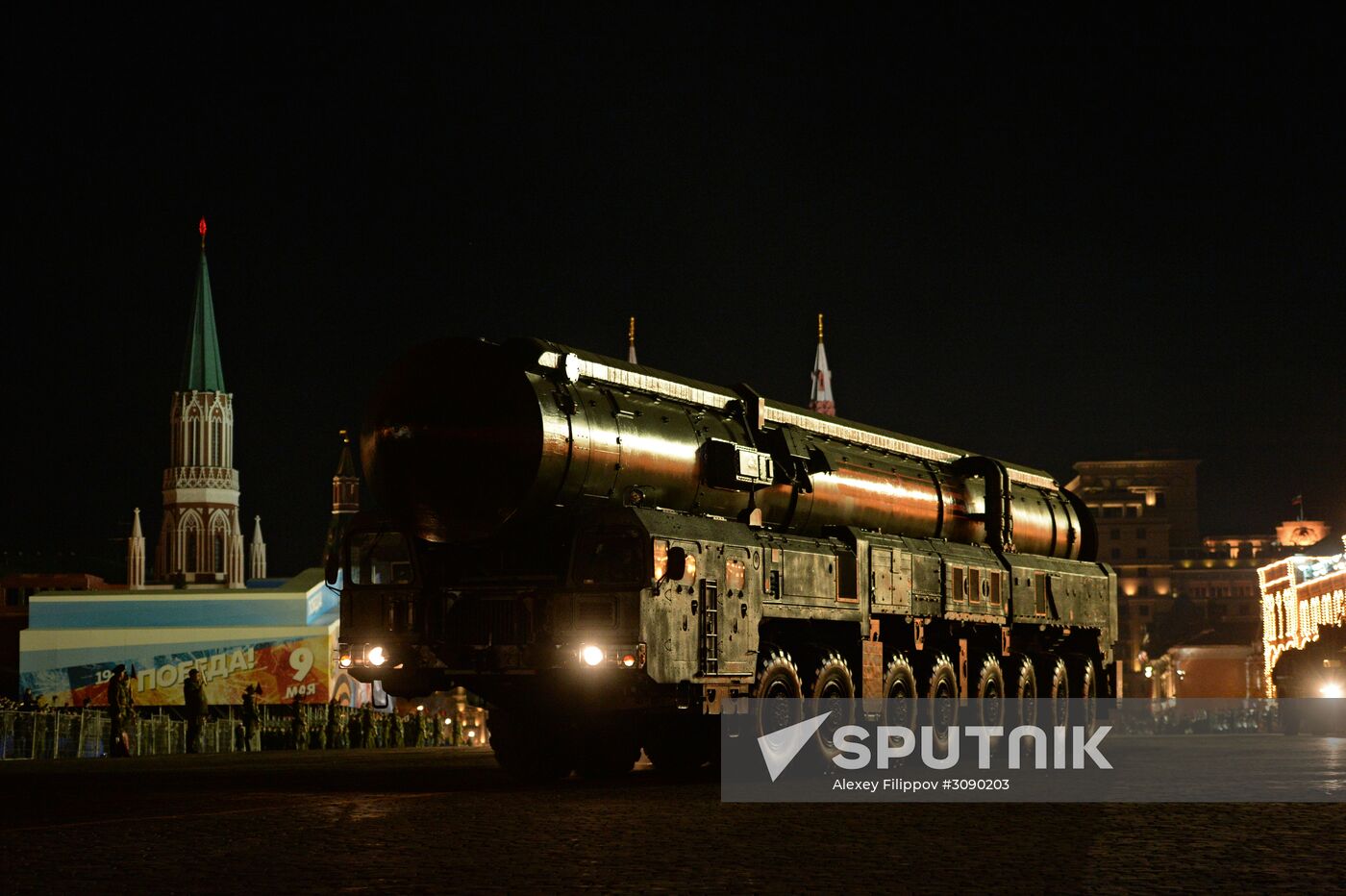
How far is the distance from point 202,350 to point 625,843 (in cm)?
13143

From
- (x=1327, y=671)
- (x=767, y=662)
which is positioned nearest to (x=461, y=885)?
(x=767, y=662)

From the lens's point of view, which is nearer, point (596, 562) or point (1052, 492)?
point (596, 562)

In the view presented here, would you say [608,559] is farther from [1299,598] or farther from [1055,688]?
[1299,598]

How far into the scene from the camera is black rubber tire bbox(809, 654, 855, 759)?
20.5 meters

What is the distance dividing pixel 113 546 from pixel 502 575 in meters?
132

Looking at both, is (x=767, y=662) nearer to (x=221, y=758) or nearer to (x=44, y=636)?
(x=221, y=758)

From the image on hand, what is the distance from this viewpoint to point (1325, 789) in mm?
19859

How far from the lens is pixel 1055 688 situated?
28.3 meters

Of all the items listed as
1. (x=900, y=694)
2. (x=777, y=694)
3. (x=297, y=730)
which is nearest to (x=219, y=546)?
(x=297, y=730)

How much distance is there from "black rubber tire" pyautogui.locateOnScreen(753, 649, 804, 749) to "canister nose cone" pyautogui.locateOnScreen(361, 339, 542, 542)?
3578mm

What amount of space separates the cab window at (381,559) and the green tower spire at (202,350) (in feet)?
399

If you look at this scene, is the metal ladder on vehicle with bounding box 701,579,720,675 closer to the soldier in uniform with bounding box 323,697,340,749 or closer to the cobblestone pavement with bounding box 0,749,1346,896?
the cobblestone pavement with bounding box 0,749,1346,896

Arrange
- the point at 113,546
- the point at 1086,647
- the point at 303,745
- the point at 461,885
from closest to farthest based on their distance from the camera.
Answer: the point at 461,885, the point at 1086,647, the point at 303,745, the point at 113,546

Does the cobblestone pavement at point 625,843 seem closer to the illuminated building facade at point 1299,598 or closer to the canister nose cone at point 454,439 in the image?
the canister nose cone at point 454,439
